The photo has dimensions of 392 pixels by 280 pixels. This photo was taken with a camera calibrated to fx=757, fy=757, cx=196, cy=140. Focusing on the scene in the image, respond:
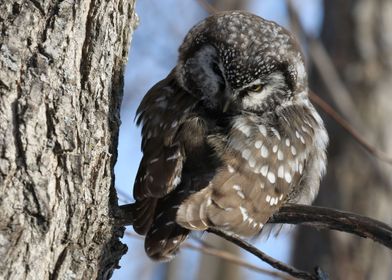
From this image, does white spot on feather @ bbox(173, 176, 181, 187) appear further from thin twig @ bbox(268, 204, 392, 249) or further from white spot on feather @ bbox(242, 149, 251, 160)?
thin twig @ bbox(268, 204, 392, 249)

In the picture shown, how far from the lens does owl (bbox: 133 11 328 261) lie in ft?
9.95

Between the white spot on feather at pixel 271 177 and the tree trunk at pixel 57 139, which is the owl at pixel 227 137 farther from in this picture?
the tree trunk at pixel 57 139

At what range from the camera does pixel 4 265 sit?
234 cm

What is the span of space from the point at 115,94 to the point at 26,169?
59cm

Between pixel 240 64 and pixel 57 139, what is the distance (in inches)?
47.5

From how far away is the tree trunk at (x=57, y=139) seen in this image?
7.88 ft

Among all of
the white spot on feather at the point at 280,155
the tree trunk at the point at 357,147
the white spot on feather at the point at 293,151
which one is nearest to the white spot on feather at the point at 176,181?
the white spot on feather at the point at 280,155

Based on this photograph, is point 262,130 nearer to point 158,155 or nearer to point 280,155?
point 280,155

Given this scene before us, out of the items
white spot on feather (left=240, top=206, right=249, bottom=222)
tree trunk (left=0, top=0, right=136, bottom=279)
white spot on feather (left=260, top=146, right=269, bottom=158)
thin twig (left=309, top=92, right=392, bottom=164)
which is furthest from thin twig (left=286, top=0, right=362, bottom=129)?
tree trunk (left=0, top=0, right=136, bottom=279)

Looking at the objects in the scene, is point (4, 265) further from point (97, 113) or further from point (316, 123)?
point (316, 123)

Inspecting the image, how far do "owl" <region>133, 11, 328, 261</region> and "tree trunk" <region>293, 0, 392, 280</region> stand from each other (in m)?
2.19

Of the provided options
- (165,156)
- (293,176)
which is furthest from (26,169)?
(293,176)

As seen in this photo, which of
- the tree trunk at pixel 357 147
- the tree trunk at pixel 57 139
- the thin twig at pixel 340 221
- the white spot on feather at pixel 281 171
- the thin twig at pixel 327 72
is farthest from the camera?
the tree trunk at pixel 357 147

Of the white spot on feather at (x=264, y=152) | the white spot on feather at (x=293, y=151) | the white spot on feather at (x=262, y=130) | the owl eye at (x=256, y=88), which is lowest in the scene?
the white spot on feather at (x=293, y=151)
